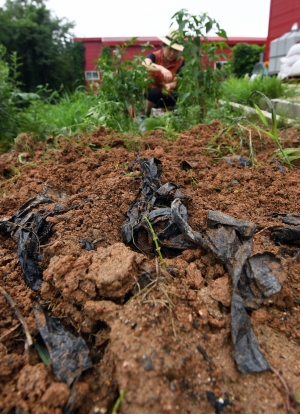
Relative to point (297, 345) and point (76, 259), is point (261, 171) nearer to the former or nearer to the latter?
point (297, 345)

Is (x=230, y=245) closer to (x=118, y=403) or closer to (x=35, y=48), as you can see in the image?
(x=118, y=403)

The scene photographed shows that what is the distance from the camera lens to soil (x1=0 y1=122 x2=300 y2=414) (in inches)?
29.9

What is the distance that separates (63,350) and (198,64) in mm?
3510

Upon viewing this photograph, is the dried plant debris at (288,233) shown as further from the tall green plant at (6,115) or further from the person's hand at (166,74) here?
the person's hand at (166,74)

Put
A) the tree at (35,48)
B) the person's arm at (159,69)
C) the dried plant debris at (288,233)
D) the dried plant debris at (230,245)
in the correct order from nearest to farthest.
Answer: the dried plant debris at (230,245) < the dried plant debris at (288,233) < the person's arm at (159,69) < the tree at (35,48)

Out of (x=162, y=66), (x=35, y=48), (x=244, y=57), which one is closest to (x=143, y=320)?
(x=162, y=66)

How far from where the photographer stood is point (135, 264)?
1050mm

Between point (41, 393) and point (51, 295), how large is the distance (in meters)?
0.34

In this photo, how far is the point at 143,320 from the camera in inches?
33.8

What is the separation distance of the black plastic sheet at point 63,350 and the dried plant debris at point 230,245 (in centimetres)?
46

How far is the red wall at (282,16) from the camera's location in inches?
408

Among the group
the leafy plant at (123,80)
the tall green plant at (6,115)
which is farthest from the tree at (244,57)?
the tall green plant at (6,115)

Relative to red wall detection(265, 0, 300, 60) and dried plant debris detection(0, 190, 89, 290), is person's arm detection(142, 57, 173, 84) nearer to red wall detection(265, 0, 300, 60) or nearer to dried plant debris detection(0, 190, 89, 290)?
dried plant debris detection(0, 190, 89, 290)

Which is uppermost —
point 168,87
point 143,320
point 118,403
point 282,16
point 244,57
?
point 282,16
